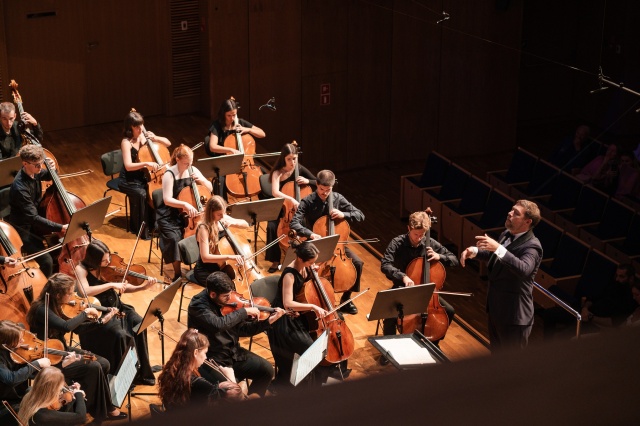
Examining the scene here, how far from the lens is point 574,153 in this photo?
9.62 m

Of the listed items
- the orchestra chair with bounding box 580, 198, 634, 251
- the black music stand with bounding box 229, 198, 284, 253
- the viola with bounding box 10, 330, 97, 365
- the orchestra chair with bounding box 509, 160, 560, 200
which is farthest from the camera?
the orchestra chair with bounding box 509, 160, 560, 200

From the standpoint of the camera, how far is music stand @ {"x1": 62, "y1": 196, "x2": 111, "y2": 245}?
5.38 m

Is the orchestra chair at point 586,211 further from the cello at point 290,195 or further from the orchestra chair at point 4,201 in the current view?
the orchestra chair at point 4,201

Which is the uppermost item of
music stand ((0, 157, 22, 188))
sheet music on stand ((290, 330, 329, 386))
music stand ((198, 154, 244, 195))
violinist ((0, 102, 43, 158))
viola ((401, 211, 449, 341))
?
violinist ((0, 102, 43, 158))

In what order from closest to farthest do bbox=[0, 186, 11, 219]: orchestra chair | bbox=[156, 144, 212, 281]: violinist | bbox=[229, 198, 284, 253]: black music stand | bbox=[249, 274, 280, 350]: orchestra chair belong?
bbox=[249, 274, 280, 350]: orchestra chair, bbox=[229, 198, 284, 253]: black music stand, bbox=[156, 144, 212, 281]: violinist, bbox=[0, 186, 11, 219]: orchestra chair

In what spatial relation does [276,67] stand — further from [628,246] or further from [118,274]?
[118,274]

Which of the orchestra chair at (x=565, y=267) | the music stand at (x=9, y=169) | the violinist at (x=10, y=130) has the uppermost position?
the violinist at (x=10, y=130)

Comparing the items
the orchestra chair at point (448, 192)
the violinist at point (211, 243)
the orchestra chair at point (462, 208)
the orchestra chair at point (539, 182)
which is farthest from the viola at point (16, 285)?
the orchestra chair at point (539, 182)

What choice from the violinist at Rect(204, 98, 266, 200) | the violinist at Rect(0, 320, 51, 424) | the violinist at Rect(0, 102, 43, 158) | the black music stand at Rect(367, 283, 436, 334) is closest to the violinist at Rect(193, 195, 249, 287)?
the black music stand at Rect(367, 283, 436, 334)

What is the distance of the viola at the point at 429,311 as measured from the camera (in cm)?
577

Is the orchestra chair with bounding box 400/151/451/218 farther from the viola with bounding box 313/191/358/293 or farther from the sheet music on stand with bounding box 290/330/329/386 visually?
the sheet music on stand with bounding box 290/330/329/386

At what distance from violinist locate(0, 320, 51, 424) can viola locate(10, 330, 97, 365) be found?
0.11 feet

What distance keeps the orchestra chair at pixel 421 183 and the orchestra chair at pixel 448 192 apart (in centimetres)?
12

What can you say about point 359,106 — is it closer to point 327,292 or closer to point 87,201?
point 87,201
